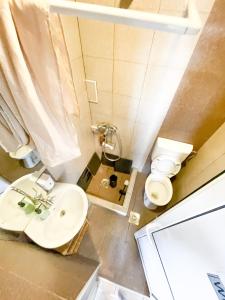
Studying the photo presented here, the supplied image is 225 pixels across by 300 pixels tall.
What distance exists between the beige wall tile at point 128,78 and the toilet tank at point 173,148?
21.4 inches

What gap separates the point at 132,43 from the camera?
1.02 m

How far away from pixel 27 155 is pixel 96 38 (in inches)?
35.4

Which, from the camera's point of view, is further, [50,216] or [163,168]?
[163,168]

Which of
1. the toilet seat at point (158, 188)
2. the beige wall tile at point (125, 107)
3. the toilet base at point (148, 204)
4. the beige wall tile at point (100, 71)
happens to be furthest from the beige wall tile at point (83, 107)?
the toilet base at point (148, 204)

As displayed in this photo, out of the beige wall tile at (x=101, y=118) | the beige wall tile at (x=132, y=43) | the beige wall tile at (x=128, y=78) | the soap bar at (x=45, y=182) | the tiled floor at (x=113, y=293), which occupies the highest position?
the beige wall tile at (x=101, y=118)

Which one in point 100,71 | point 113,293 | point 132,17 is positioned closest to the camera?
point 132,17

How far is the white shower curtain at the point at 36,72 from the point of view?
21.4 inches

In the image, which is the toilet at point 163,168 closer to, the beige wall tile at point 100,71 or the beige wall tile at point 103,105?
the beige wall tile at point 103,105

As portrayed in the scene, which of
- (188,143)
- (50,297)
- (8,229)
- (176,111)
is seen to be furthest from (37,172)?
(188,143)

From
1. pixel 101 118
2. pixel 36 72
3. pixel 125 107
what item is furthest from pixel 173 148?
pixel 36 72

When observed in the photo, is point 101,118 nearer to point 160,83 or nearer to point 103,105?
point 103,105

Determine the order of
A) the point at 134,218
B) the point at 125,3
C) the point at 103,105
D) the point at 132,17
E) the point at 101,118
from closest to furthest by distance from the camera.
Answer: the point at 132,17
the point at 125,3
the point at 103,105
the point at 101,118
the point at 134,218

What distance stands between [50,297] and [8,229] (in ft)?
1.79

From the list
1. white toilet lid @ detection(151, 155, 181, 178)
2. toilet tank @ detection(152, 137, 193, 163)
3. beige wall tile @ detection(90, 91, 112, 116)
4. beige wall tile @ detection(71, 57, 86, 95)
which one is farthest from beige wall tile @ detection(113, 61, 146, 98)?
white toilet lid @ detection(151, 155, 181, 178)
